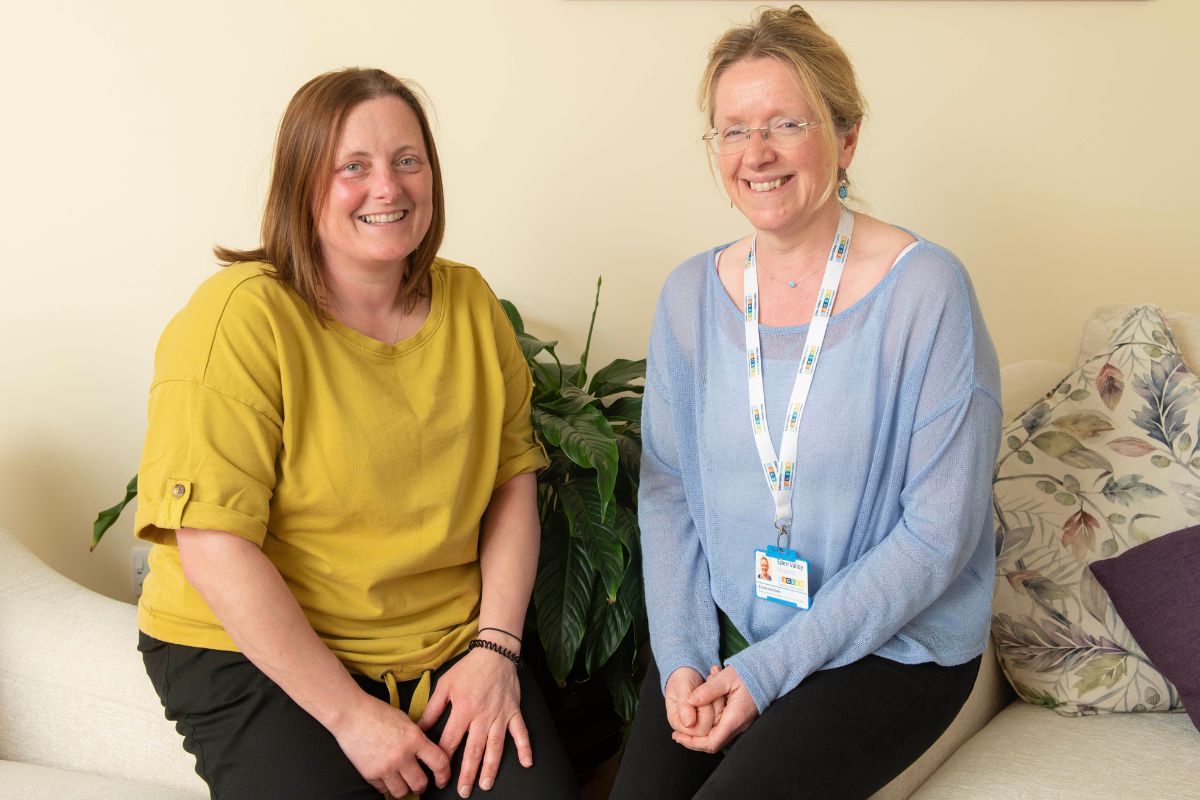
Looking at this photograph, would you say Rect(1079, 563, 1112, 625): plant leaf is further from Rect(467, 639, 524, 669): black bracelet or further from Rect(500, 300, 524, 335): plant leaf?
Rect(500, 300, 524, 335): plant leaf

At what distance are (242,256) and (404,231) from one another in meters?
0.26

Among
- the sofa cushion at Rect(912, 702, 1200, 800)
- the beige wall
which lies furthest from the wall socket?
the sofa cushion at Rect(912, 702, 1200, 800)

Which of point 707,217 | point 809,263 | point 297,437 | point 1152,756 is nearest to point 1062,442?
point 1152,756

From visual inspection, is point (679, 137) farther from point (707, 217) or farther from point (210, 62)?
point (210, 62)

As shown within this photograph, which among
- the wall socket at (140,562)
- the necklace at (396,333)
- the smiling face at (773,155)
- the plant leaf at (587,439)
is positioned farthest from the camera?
the wall socket at (140,562)

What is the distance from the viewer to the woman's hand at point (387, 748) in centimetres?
139

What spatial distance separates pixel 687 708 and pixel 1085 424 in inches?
38.1

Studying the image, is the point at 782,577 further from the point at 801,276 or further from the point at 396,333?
the point at 396,333

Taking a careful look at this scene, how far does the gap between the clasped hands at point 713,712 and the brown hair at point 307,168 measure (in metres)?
0.75

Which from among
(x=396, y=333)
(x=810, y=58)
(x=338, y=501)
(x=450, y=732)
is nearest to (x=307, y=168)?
(x=396, y=333)

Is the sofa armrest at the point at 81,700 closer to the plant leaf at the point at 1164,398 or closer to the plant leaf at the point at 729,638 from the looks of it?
the plant leaf at the point at 729,638

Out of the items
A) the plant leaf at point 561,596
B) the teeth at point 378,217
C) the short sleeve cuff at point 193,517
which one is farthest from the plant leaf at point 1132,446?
the short sleeve cuff at point 193,517

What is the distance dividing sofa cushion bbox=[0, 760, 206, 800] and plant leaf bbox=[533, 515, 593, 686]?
1.98ft

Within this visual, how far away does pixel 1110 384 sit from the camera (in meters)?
1.88
